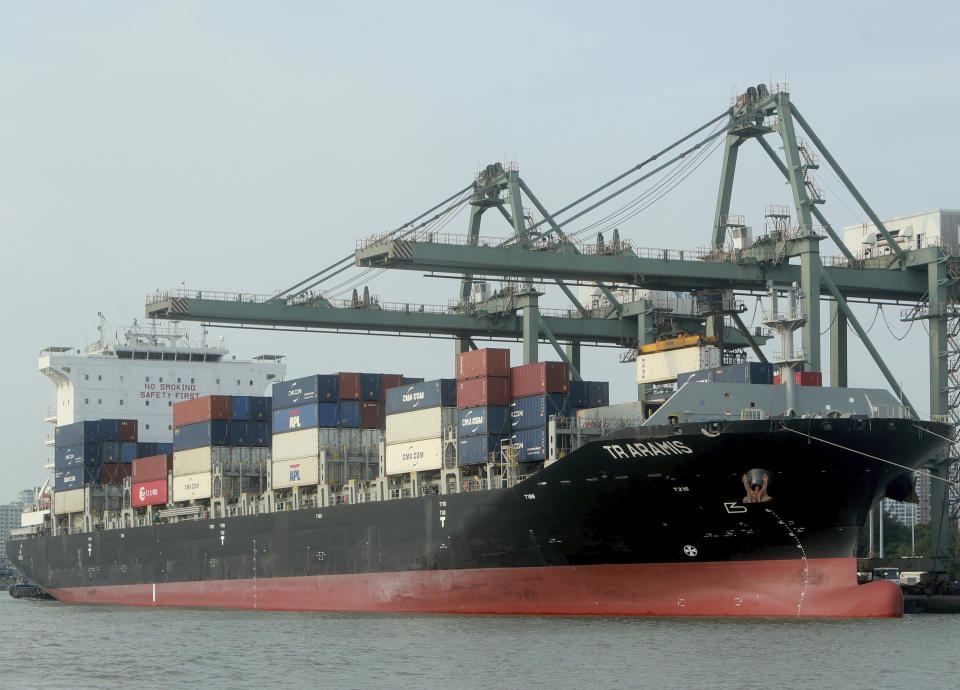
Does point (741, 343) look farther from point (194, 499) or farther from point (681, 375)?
point (194, 499)

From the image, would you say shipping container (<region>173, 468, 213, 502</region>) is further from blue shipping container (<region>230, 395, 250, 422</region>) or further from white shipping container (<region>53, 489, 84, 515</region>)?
white shipping container (<region>53, 489, 84, 515</region>)

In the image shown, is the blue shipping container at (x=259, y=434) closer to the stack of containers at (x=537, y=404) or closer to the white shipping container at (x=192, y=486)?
the white shipping container at (x=192, y=486)

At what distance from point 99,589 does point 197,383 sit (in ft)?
35.9

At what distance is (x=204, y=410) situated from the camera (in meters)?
43.2

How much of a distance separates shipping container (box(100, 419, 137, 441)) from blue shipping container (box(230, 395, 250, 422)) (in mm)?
9002

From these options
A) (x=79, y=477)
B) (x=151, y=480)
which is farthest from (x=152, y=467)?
(x=79, y=477)

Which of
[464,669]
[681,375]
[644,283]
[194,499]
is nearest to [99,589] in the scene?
[194,499]

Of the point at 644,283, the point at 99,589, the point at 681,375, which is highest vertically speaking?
the point at 644,283

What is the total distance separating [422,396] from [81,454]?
62.6 feet

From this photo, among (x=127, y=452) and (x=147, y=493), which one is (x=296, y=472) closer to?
(x=147, y=493)

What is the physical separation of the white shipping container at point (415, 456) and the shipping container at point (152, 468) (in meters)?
12.1

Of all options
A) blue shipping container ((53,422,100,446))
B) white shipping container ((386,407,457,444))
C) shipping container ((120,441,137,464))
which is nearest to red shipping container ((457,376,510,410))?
white shipping container ((386,407,457,444))

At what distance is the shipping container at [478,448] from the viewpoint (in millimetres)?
33562

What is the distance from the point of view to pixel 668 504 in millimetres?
30219
